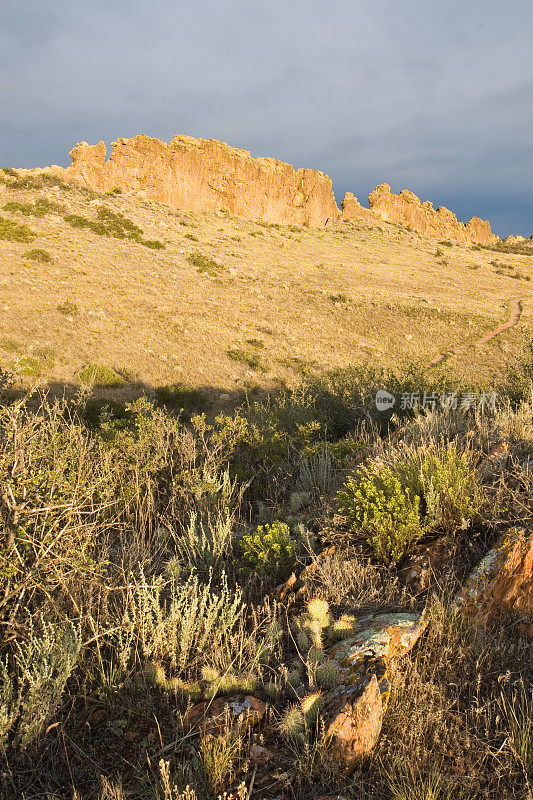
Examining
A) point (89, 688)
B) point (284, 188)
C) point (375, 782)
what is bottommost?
point (89, 688)

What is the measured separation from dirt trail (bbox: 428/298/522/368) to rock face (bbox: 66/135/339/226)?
36.0m

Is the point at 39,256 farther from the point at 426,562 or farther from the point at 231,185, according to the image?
the point at 231,185

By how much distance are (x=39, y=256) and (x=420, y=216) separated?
6006 cm

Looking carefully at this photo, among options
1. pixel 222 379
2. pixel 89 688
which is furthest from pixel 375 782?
pixel 222 379

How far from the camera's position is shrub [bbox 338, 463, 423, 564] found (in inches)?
105

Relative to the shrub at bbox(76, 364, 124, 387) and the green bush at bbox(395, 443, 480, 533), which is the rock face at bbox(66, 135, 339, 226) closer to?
the shrub at bbox(76, 364, 124, 387)

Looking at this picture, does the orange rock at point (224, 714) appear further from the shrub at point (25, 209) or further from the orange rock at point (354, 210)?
the orange rock at point (354, 210)

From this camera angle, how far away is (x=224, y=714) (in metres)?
1.72

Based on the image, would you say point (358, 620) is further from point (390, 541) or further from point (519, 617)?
point (519, 617)

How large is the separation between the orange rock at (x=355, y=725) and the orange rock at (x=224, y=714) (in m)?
0.30

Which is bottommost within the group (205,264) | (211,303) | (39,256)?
(211,303)

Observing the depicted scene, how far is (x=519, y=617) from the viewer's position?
6.73 ft

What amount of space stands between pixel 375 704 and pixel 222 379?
1252 cm

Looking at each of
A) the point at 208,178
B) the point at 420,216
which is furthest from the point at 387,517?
the point at 420,216
